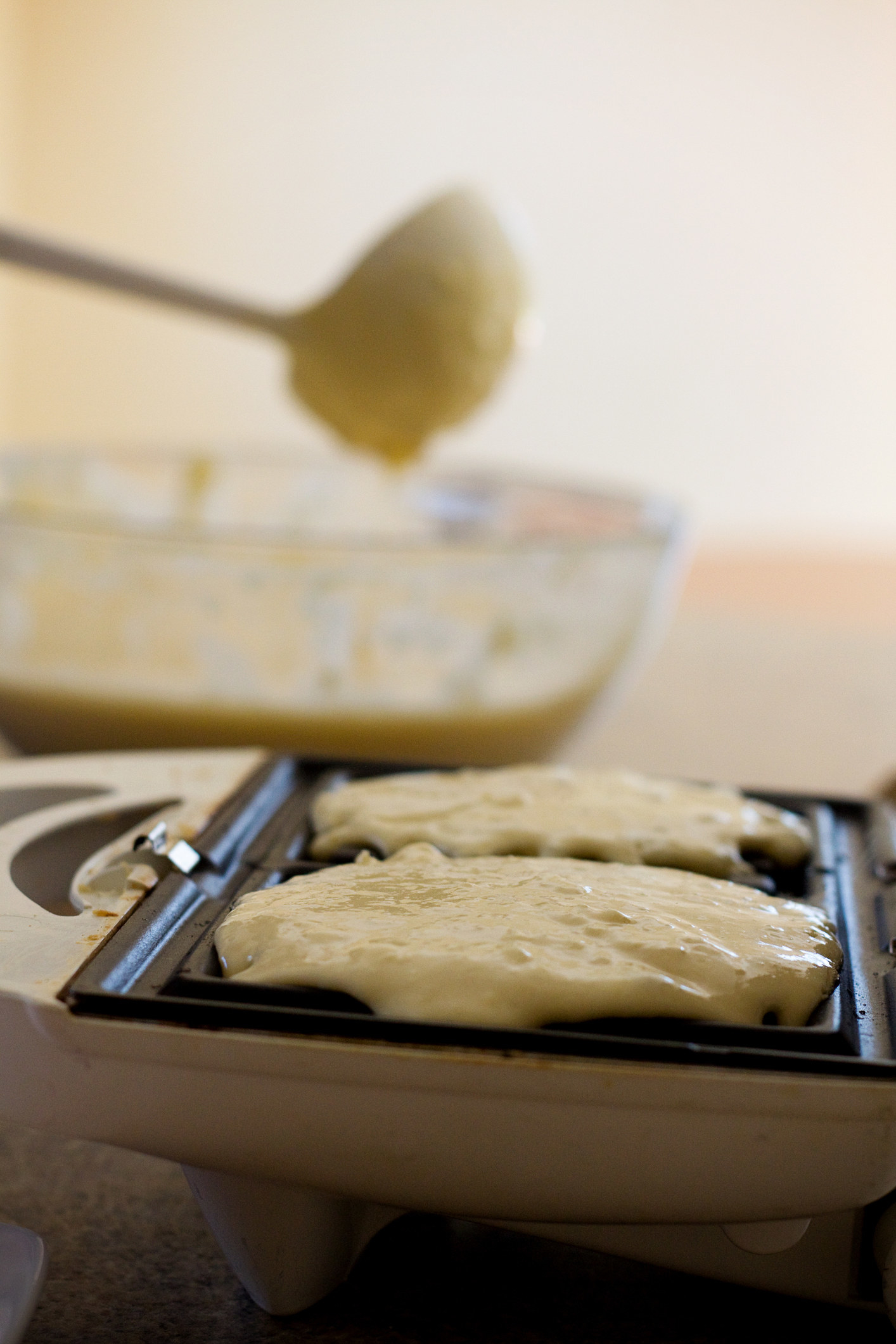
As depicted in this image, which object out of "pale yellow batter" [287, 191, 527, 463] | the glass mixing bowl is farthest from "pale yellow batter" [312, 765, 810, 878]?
"pale yellow batter" [287, 191, 527, 463]

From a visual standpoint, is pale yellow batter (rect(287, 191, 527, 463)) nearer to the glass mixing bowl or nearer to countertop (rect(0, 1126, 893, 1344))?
the glass mixing bowl

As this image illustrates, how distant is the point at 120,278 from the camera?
1.22m

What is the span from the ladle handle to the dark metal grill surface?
574 millimetres

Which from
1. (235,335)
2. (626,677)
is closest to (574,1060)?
(626,677)

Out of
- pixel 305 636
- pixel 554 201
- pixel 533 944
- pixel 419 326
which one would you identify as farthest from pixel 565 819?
pixel 554 201

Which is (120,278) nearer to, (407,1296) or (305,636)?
(305,636)

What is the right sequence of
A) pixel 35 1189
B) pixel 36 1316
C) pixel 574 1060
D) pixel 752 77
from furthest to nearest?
pixel 752 77 → pixel 35 1189 → pixel 36 1316 → pixel 574 1060

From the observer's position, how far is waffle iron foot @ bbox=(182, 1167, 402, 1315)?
0.56m

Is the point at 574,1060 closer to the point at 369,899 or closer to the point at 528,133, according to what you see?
the point at 369,899

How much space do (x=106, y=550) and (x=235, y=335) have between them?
3.20 m

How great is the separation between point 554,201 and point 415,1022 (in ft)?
13.2

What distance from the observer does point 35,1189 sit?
2.31 ft

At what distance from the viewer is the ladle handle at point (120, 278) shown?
3.71 ft

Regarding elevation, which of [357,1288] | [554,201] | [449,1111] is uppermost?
[554,201]
